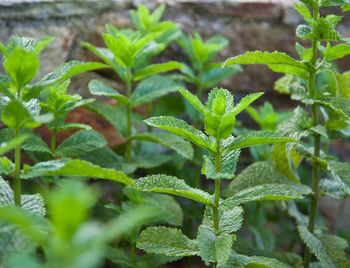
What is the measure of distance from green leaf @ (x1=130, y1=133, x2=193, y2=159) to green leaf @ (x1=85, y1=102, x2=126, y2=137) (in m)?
0.07

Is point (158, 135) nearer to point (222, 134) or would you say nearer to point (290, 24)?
point (222, 134)

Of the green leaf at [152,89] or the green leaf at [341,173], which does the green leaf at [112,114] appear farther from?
the green leaf at [341,173]

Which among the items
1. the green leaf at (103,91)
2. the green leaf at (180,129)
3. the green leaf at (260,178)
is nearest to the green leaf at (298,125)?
the green leaf at (260,178)

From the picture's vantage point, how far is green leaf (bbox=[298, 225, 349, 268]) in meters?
1.09

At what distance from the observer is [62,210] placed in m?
0.46

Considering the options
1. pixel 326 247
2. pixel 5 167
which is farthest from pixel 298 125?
pixel 5 167

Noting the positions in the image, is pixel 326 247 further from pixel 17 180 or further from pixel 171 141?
pixel 17 180

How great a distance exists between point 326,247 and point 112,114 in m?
0.74

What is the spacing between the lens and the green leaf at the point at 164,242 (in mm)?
911

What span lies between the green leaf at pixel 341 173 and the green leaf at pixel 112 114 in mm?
627

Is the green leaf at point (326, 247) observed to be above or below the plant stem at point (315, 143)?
Answer: below

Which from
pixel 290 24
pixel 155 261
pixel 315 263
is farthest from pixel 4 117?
pixel 290 24

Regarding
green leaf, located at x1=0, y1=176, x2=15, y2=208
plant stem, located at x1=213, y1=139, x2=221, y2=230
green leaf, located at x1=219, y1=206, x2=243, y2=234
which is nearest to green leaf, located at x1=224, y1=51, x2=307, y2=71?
plant stem, located at x1=213, y1=139, x2=221, y2=230

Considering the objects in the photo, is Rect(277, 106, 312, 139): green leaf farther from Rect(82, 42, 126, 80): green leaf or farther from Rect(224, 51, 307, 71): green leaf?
Rect(82, 42, 126, 80): green leaf
